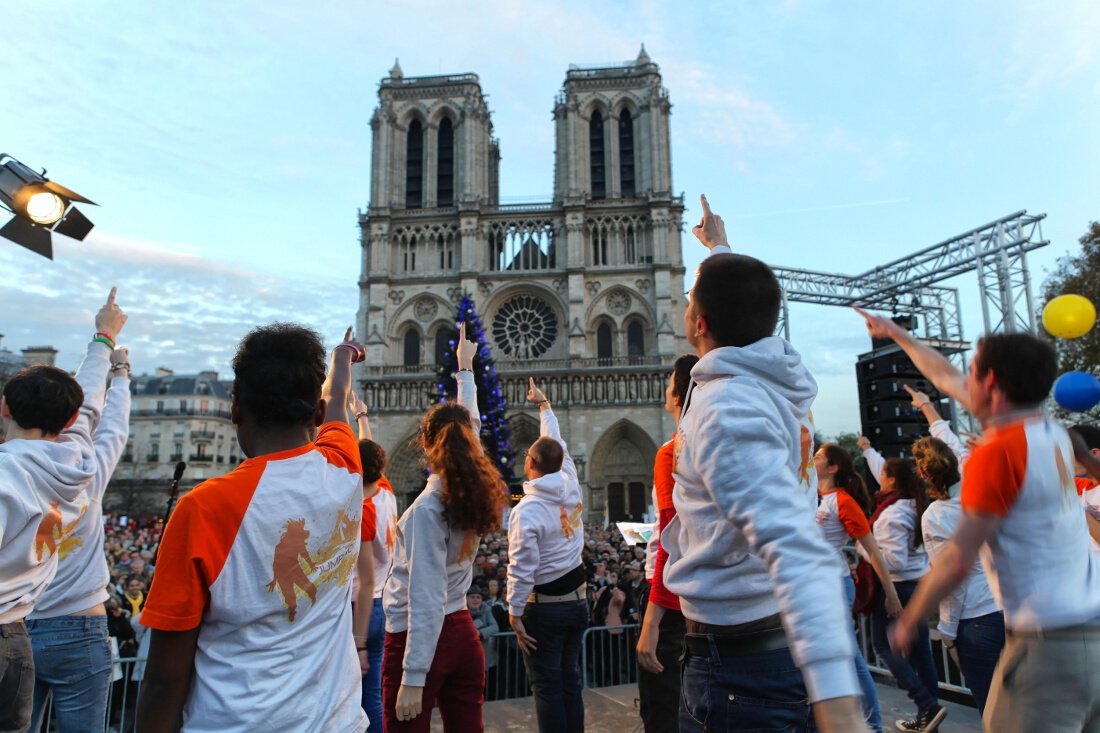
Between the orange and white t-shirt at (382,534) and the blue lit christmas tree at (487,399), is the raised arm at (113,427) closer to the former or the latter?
the orange and white t-shirt at (382,534)

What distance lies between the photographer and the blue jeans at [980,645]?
10.3 ft

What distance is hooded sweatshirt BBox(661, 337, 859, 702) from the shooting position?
127 cm

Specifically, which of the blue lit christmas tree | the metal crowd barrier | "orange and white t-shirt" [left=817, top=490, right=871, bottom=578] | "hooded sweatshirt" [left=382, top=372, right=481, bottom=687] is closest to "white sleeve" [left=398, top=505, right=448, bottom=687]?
"hooded sweatshirt" [left=382, top=372, right=481, bottom=687]

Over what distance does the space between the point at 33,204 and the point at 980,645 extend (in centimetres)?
540

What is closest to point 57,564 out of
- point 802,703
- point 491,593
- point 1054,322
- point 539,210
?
point 802,703

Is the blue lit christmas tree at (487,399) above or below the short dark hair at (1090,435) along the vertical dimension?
above

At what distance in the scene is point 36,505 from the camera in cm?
237

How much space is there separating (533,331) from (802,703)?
31.0m

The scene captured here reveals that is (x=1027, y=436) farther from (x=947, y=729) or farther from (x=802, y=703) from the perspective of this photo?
(x=947, y=729)

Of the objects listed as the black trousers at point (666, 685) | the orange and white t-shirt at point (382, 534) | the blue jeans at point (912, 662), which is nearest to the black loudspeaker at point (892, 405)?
the blue jeans at point (912, 662)

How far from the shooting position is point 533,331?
32.5 m

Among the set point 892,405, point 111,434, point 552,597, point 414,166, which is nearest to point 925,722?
point 552,597

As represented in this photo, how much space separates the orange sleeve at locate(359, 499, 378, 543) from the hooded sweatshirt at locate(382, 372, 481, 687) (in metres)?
0.28

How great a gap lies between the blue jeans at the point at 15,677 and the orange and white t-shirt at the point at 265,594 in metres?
1.39
